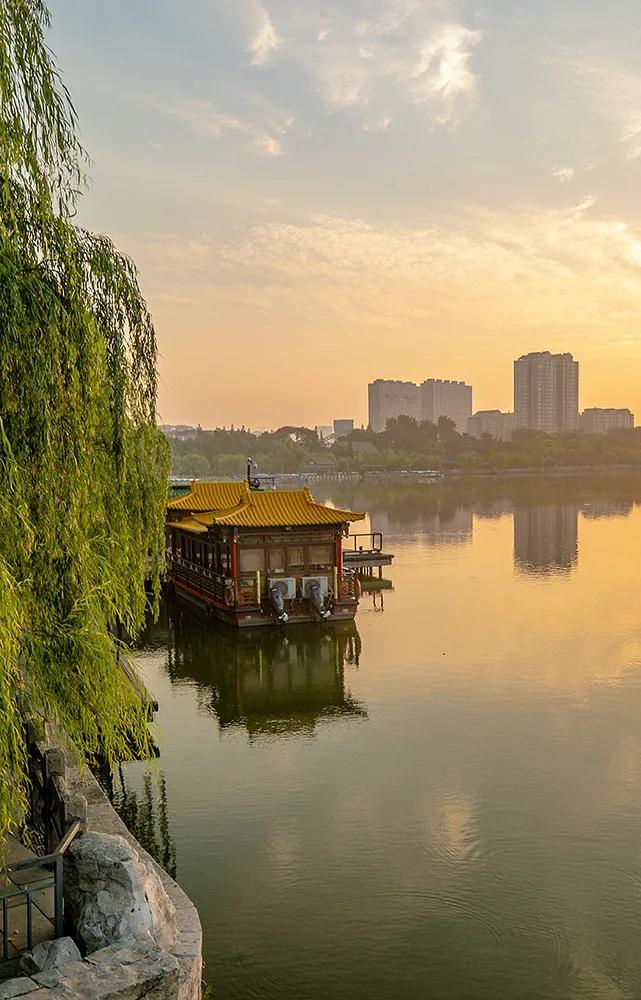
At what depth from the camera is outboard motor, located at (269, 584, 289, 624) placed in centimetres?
2555

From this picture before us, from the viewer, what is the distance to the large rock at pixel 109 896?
267 inches

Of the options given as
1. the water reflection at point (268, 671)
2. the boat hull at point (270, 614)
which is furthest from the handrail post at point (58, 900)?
the boat hull at point (270, 614)

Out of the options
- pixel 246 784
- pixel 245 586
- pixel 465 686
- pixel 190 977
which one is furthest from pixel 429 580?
pixel 190 977

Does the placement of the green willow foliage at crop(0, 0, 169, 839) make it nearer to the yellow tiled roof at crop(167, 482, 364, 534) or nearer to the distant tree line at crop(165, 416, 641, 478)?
the yellow tiled roof at crop(167, 482, 364, 534)

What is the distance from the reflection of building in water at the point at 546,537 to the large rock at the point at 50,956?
34.8m

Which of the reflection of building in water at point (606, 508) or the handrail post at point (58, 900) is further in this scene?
the reflection of building in water at point (606, 508)

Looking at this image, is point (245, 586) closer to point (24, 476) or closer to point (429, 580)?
point (429, 580)

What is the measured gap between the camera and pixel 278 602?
2566 cm

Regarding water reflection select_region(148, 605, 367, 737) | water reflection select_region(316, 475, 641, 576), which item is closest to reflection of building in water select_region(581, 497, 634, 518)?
water reflection select_region(316, 475, 641, 576)

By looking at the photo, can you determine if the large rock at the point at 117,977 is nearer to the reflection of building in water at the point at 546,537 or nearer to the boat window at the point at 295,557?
the boat window at the point at 295,557

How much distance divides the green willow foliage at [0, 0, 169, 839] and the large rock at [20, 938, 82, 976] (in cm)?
99

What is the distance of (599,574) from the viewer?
37.8 metres

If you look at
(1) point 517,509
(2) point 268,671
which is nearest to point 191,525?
(2) point 268,671

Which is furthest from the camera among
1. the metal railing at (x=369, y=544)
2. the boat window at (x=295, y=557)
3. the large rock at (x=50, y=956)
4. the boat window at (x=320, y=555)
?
the metal railing at (x=369, y=544)
